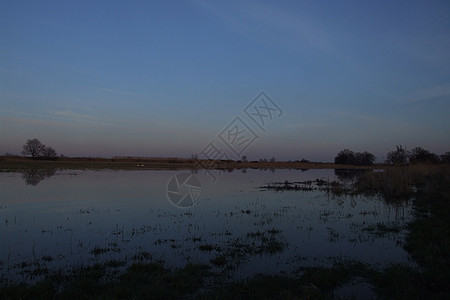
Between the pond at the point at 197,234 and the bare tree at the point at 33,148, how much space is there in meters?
80.8

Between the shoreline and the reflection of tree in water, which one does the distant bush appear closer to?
the shoreline

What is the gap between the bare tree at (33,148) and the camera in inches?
3374

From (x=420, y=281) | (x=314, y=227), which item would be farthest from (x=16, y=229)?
(x=420, y=281)

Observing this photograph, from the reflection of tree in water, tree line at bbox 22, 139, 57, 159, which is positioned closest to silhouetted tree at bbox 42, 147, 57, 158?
tree line at bbox 22, 139, 57, 159

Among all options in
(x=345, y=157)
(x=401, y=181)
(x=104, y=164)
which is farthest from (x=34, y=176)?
(x=345, y=157)

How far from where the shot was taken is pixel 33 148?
86.6 meters

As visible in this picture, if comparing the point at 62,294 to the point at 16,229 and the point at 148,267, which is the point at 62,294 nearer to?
the point at 148,267

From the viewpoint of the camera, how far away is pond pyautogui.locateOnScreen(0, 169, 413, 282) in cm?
727

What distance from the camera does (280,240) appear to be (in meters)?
9.36

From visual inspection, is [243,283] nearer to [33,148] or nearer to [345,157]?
[33,148]

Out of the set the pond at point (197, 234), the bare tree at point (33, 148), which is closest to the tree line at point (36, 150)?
the bare tree at point (33, 148)

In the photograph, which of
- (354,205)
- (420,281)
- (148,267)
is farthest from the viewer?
(354,205)

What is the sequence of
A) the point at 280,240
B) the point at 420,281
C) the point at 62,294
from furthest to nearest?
the point at 280,240, the point at 420,281, the point at 62,294

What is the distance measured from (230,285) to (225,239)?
12.1 ft
